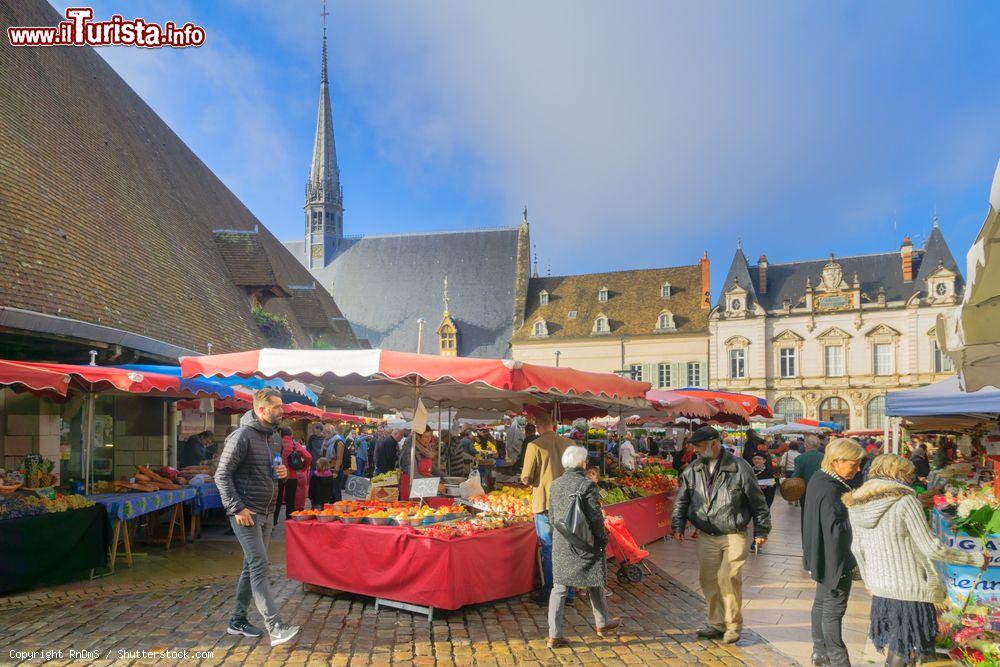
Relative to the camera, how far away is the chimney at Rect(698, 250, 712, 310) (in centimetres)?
4488

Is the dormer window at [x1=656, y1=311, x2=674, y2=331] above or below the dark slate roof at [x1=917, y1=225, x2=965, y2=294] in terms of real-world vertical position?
below

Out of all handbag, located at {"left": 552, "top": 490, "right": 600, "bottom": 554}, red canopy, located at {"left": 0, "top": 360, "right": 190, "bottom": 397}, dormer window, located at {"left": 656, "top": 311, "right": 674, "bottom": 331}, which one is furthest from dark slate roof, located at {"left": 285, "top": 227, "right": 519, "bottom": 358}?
handbag, located at {"left": 552, "top": 490, "right": 600, "bottom": 554}

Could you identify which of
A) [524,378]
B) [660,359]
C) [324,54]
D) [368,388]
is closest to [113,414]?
[368,388]

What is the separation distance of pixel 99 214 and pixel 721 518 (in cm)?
1231

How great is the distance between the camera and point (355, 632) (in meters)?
5.54

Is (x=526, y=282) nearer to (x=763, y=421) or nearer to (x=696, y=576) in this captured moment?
(x=763, y=421)

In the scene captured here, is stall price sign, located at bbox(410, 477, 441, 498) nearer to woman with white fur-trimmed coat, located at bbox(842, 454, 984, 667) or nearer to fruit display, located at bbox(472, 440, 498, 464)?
woman with white fur-trimmed coat, located at bbox(842, 454, 984, 667)

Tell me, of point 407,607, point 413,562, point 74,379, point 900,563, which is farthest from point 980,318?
point 74,379

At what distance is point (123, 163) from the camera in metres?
16.0

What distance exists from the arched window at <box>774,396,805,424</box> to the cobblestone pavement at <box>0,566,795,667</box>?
3861cm

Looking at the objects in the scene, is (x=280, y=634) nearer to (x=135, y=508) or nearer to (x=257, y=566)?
(x=257, y=566)

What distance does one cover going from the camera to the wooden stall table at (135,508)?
25.5 feet

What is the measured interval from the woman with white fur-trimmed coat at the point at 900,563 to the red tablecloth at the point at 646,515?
13.4 ft

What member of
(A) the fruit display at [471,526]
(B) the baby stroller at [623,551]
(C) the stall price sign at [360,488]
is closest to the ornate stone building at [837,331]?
(B) the baby stroller at [623,551]
